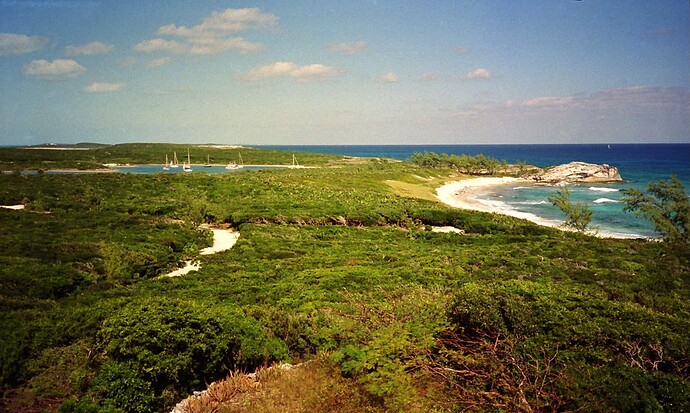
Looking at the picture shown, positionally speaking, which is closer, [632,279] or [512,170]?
[632,279]

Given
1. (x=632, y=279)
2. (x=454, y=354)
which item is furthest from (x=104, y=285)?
(x=632, y=279)

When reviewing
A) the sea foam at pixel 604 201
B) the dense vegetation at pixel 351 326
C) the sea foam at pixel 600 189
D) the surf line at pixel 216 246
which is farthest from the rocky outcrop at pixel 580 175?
the surf line at pixel 216 246

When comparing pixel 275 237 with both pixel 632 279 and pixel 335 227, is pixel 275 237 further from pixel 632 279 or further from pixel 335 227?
pixel 632 279

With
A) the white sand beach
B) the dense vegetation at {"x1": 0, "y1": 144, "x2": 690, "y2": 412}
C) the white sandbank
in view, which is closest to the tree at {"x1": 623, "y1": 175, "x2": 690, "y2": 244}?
the white sand beach

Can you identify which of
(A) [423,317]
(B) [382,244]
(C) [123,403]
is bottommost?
(B) [382,244]

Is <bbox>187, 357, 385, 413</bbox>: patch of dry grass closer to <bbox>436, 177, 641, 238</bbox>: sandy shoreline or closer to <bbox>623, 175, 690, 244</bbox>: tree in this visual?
<bbox>623, 175, 690, 244</bbox>: tree

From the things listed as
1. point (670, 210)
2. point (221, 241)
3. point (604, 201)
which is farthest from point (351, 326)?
point (604, 201)

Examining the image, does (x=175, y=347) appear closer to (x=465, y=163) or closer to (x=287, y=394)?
(x=287, y=394)
